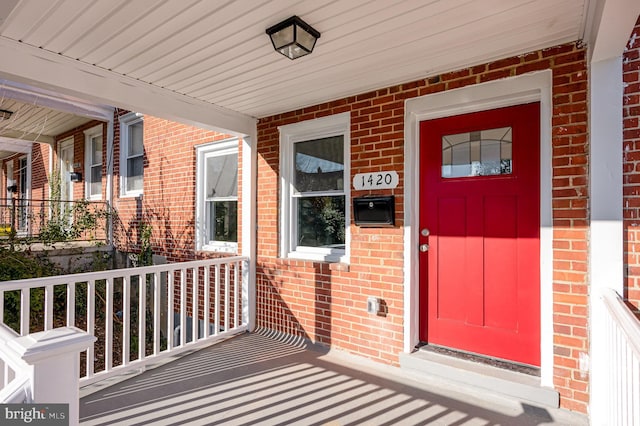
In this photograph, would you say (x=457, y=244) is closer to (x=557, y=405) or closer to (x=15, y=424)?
(x=557, y=405)

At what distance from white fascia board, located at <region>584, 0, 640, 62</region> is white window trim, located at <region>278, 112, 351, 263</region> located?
1943 mm

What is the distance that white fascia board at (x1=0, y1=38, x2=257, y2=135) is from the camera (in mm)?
2404

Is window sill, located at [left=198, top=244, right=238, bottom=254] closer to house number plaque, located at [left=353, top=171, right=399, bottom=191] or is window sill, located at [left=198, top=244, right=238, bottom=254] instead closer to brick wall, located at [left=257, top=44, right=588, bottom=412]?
brick wall, located at [left=257, top=44, right=588, bottom=412]

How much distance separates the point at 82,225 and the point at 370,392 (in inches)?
242

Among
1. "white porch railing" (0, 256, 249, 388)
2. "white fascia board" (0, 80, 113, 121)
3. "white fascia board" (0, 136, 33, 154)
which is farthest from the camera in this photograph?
"white fascia board" (0, 136, 33, 154)

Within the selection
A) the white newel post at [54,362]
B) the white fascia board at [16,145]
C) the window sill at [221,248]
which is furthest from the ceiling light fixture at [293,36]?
the white fascia board at [16,145]

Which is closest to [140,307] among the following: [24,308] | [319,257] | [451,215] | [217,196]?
[24,308]

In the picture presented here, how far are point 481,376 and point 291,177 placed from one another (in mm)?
2642

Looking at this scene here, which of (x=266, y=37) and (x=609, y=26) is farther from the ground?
(x=266, y=37)

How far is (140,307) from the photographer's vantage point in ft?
10.5

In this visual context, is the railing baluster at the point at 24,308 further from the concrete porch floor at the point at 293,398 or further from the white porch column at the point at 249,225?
the white porch column at the point at 249,225

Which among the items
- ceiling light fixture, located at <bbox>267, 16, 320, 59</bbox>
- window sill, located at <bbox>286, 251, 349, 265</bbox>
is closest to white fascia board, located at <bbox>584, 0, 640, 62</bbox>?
ceiling light fixture, located at <bbox>267, 16, 320, 59</bbox>

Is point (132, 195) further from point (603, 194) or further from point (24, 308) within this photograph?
point (603, 194)

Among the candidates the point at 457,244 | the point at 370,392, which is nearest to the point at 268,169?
the point at 457,244
